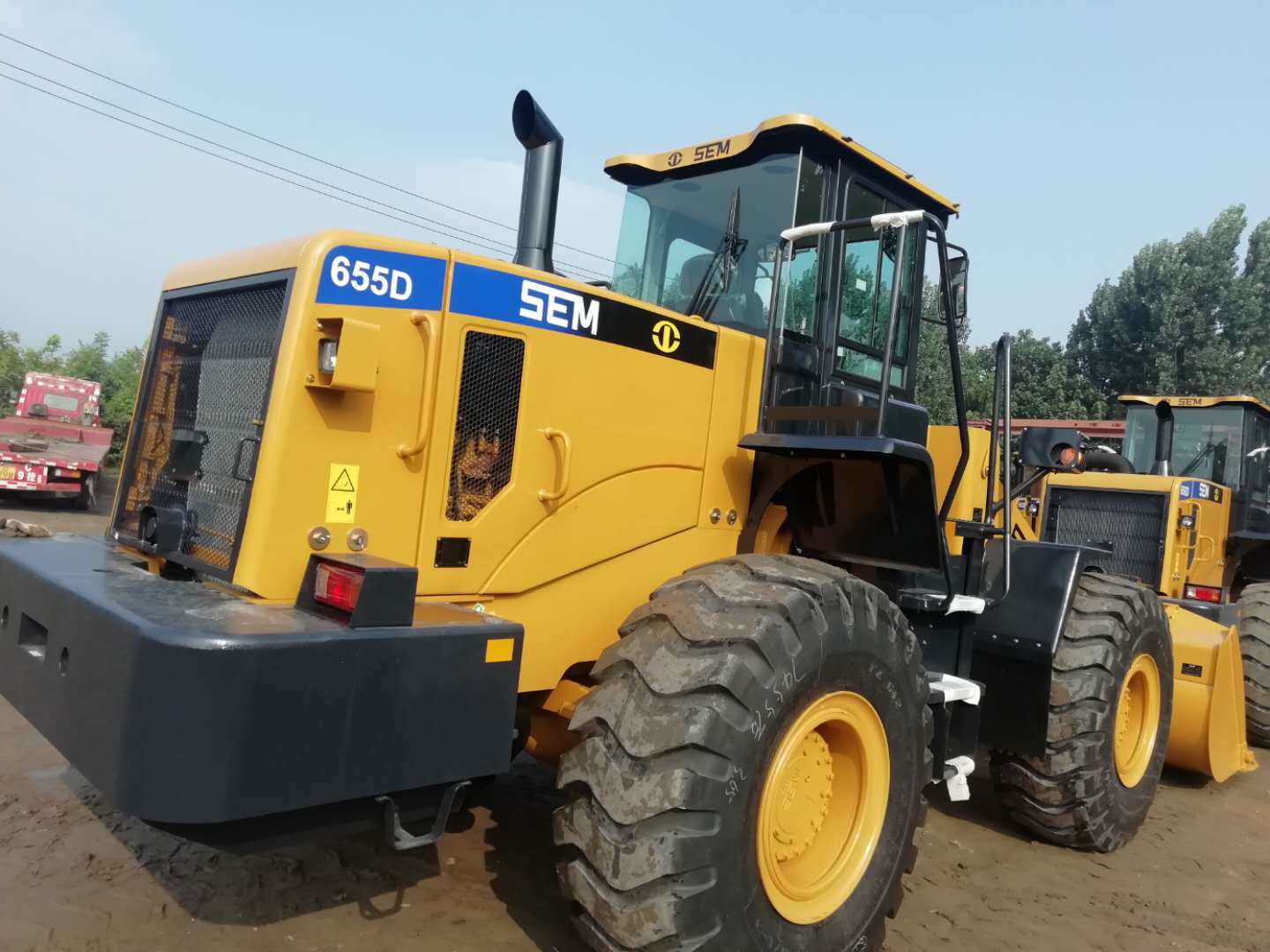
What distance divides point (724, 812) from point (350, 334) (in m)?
1.70

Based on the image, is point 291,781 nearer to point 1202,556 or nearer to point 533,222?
point 533,222

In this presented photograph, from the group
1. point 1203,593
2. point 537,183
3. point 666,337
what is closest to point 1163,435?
point 1203,593

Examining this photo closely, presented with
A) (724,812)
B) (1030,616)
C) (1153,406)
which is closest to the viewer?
(724,812)

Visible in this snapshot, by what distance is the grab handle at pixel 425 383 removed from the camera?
2.84 m

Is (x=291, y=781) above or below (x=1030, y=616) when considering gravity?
below

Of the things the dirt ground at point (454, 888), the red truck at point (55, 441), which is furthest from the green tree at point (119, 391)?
the dirt ground at point (454, 888)

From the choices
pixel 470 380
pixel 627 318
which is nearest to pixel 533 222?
pixel 627 318

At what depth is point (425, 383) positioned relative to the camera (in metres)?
2.86

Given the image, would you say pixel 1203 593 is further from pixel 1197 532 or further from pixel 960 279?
pixel 960 279

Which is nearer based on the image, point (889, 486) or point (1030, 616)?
point (889, 486)

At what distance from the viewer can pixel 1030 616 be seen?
4648 millimetres

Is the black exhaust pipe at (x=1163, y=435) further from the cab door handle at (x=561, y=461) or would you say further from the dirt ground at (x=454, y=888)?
the cab door handle at (x=561, y=461)

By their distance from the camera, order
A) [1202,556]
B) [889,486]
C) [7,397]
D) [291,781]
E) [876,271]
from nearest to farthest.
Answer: [291,781] → [889,486] → [876,271] → [1202,556] → [7,397]

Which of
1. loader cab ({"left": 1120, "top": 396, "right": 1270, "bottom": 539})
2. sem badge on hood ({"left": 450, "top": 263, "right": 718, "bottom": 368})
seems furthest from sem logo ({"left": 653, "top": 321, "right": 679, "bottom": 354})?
loader cab ({"left": 1120, "top": 396, "right": 1270, "bottom": 539})
